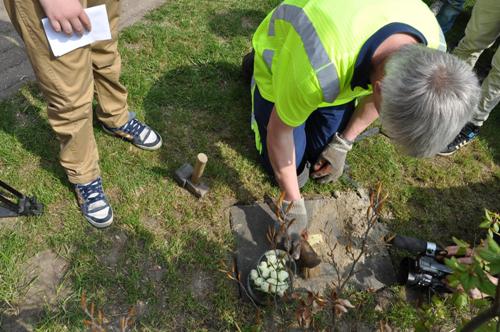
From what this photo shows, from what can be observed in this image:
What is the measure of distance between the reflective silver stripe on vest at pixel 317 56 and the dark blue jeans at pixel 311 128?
0.72 m

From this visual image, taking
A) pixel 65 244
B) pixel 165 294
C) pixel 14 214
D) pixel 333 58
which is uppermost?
pixel 333 58

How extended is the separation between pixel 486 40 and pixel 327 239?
6.95 ft

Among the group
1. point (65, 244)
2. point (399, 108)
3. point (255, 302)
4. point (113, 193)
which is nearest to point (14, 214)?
point (65, 244)

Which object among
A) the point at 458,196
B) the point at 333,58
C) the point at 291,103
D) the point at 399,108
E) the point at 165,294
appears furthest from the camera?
the point at 458,196

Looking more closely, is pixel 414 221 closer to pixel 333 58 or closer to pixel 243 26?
pixel 333 58

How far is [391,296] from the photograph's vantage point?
2.44 m

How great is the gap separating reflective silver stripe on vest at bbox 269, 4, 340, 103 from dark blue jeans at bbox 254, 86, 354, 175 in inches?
28.2

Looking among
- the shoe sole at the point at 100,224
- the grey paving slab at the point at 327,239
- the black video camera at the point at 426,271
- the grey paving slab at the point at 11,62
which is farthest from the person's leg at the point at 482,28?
the shoe sole at the point at 100,224

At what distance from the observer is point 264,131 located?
2.65 m

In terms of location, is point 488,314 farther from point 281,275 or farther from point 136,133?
point 136,133

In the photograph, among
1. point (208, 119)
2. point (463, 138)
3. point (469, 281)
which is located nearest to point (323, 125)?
point (208, 119)

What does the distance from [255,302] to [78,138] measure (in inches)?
51.4

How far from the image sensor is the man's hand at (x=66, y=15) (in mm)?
1540

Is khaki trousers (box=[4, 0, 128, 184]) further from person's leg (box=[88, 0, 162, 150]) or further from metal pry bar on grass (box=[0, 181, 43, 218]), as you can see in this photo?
metal pry bar on grass (box=[0, 181, 43, 218])
